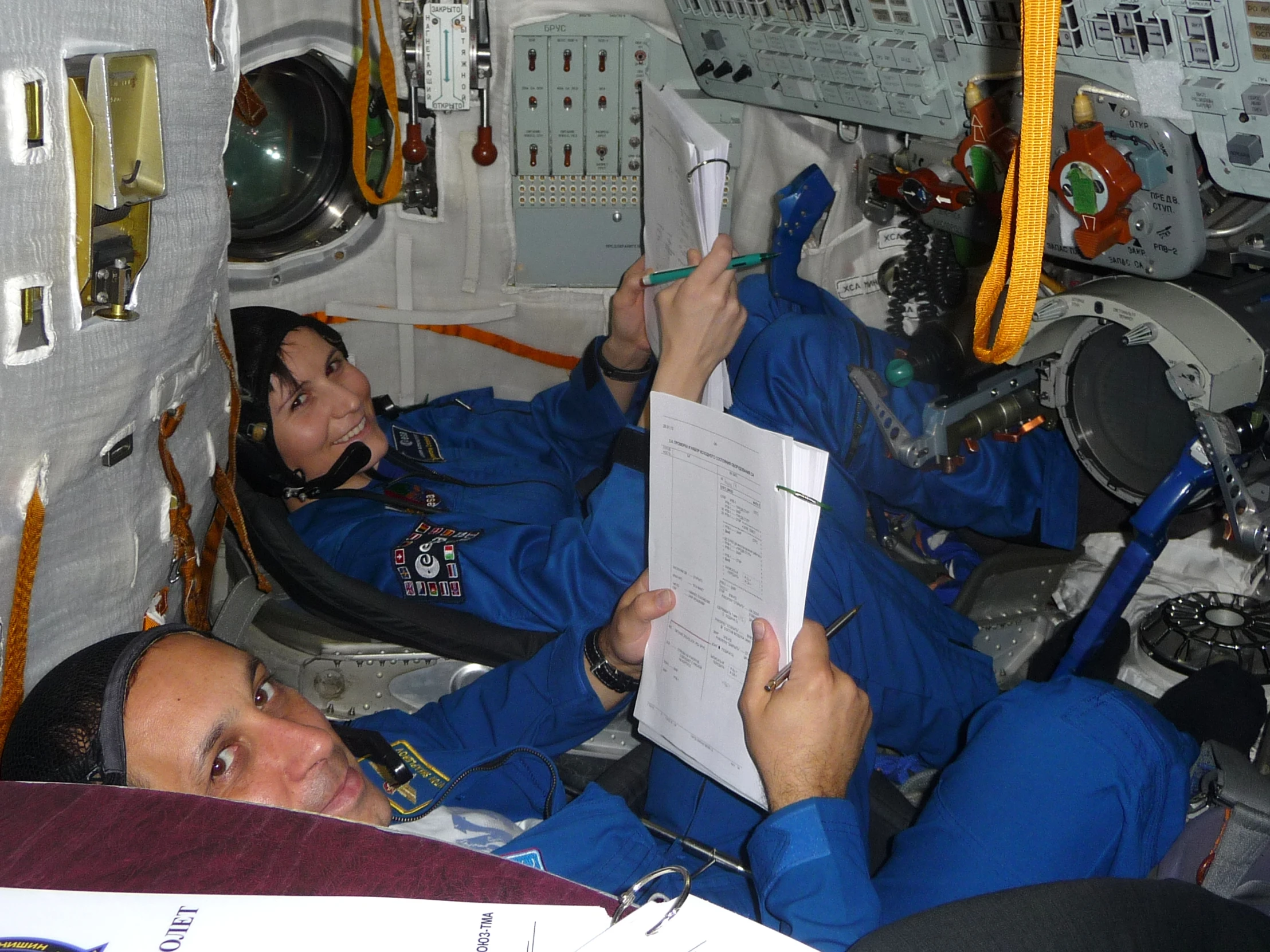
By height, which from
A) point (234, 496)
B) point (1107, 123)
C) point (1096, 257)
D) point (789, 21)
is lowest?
point (234, 496)

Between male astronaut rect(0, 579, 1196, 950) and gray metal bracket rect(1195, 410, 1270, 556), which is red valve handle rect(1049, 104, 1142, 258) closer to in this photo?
gray metal bracket rect(1195, 410, 1270, 556)

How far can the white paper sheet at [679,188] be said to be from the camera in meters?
1.66

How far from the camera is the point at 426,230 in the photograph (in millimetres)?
2926

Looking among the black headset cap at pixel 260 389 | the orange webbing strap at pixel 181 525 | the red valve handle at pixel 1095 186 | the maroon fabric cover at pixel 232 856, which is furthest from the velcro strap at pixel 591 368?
the maroon fabric cover at pixel 232 856

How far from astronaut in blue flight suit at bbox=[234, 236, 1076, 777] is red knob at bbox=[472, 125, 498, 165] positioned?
0.63 m

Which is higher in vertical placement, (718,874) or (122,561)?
(122,561)

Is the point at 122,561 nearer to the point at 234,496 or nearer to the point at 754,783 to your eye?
the point at 234,496

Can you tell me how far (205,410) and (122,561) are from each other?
0.43 meters

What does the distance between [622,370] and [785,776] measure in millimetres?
1413

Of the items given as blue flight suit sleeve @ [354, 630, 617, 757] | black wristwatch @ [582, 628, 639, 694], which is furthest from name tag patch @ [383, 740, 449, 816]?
black wristwatch @ [582, 628, 639, 694]

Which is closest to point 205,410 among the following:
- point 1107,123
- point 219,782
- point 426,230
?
point 219,782

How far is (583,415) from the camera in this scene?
261cm

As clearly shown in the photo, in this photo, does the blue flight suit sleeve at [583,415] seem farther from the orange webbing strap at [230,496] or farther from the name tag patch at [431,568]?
the orange webbing strap at [230,496]

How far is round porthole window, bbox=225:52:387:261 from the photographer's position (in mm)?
2707
